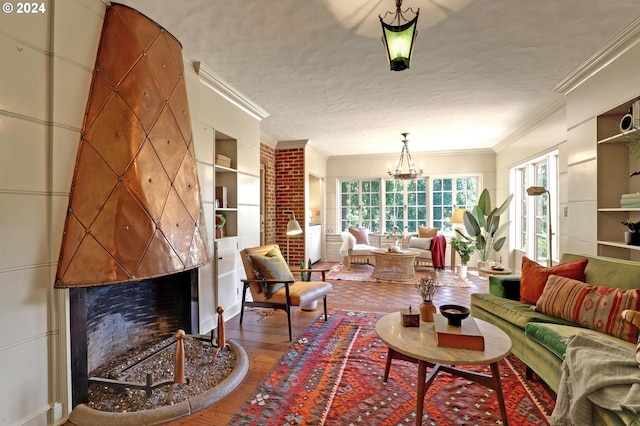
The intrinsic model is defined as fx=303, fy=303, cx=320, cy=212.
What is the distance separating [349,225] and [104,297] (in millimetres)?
5737

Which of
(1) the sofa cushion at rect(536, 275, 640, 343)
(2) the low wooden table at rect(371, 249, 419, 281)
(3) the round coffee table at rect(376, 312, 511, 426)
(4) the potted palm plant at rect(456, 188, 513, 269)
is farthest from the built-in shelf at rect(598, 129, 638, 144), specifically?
(2) the low wooden table at rect(371, 249, 419, 281)

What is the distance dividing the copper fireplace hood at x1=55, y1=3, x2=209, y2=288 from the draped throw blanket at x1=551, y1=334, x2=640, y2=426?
2224mm

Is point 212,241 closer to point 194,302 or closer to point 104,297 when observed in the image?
point 194,302

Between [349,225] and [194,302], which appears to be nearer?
[194,302]

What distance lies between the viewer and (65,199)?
167cm

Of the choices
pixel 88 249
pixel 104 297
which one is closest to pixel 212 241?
pixel 104 297

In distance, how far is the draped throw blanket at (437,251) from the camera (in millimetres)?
5773

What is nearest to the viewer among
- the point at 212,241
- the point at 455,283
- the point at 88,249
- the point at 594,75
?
the point at 88,249

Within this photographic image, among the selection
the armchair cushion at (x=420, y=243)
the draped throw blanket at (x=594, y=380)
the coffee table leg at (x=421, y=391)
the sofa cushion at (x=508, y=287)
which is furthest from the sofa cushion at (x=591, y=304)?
the armchair cushion at (x=420, y=243)

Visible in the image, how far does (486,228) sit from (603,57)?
347 centimetres

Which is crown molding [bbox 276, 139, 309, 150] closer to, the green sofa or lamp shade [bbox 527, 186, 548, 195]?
lamp shade [bbox 527, 186, 548, 195]

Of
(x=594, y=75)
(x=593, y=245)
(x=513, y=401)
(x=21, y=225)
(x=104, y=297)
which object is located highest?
(x=594, y=75)

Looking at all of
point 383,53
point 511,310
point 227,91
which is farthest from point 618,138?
point 227,91

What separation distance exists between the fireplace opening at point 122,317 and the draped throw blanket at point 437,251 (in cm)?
451
